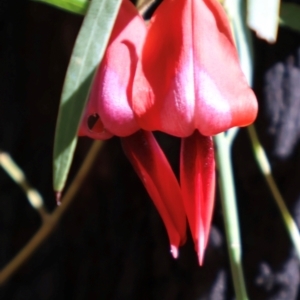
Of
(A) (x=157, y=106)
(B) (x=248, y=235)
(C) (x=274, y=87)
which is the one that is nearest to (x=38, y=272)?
(B) (x=248, y=235)

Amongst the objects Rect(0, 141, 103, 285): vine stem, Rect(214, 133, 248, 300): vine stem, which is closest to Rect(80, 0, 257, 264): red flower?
Rect(214, 133, 248, 300): vine stem

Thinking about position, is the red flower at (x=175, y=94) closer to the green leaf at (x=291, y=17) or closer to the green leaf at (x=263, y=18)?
the green leaf at (x=263, y=18)

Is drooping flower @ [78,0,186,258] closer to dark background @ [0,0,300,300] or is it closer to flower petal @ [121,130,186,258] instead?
flower petal @ [121,130,186,258]

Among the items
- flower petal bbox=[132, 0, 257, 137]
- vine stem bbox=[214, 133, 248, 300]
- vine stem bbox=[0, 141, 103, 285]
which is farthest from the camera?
vine stem bbox=[0, 141, 103, 285]

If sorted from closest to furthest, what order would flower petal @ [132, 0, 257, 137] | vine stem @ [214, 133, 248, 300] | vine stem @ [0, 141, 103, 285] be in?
flower petal @ [132, 0, 257, 137] → vine stem @ [214, 133, 248, 300] → vine stem @ [0, 141, 103, 285]

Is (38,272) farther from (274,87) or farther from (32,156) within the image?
(274,87)

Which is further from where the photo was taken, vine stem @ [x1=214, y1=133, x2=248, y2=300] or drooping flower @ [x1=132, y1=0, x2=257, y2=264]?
vine stem @ [x1=214, y1=133, x2=248, y2=300]

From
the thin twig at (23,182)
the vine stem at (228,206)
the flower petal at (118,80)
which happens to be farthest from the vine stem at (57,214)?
the flower petal at (118,80)
